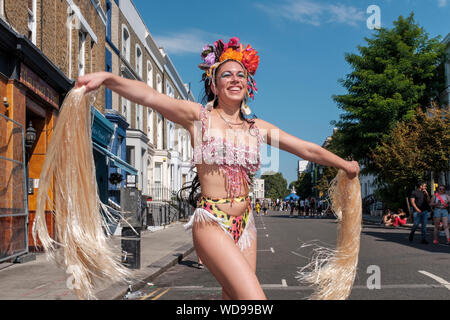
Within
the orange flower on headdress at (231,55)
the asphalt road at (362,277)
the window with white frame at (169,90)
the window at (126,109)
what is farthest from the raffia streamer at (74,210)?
the window with white frame at (169,90)

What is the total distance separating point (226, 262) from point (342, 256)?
121 cm

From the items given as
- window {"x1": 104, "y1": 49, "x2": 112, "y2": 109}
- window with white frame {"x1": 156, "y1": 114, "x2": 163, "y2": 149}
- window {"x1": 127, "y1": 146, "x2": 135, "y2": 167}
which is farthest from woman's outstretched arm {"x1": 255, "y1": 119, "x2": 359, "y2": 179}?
window with white frame {"x1": 156, "y1": 114, "x2": 163, "y2": 149}

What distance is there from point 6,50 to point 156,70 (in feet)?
86.2

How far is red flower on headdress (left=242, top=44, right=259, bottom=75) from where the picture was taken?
11.5 feet

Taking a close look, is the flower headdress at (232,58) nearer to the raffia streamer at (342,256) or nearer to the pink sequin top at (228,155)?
the pink sequin top at (228,155)

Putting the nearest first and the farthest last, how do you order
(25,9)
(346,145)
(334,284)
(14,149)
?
(334,284) → (14,149) → (25,9) → (346,145)

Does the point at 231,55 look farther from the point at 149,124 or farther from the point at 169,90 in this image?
the point at 169,90

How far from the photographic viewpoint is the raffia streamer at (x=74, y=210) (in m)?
2.74

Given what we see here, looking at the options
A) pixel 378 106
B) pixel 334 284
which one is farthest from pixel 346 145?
pixel 334 284

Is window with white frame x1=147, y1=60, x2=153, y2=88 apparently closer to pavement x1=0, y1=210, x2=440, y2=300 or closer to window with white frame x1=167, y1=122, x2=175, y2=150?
window with white frame x1=167, y1=122, x2=175, y2=150

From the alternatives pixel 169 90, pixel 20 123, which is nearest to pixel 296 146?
pixel 20 123

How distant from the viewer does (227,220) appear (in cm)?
305

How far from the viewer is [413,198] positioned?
1399cm
